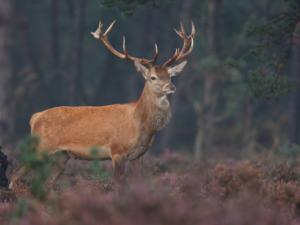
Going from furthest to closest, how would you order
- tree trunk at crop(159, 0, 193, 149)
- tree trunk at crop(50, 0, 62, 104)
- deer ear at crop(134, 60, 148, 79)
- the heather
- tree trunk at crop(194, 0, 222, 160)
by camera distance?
tree trunk at crop(50, 0, 62, 104) < tree trunk at crop(159, 0, 193, 149) < tree trunk at crop(194, 0, 222, 160) < deer ear at crop(134, 60, 148, 79) < the heather

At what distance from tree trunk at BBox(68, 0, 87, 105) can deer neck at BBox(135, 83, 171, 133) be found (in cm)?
1852

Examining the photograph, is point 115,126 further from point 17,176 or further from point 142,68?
point 17,176

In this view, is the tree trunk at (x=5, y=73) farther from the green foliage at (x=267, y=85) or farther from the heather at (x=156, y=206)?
the heather at (x=156, y=206)

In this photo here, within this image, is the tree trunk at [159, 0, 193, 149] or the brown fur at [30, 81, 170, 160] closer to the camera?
the brown fur at [30, 81, 170, 160]

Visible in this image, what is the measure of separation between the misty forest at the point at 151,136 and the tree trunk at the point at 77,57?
47 millimetres

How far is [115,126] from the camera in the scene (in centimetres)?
1327

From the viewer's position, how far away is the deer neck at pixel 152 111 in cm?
1329

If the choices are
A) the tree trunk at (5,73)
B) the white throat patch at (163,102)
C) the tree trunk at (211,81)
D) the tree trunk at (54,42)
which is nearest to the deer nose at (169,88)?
the white throat patch at (163,102)

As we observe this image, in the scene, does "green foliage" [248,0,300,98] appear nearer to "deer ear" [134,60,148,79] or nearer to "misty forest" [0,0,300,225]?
"misty forest" [0,0,300,225]

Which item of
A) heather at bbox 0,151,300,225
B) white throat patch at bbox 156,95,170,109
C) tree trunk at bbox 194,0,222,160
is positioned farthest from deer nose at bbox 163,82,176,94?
tree trunk at bbox 194,0,222,160

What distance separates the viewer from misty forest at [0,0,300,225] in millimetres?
8734

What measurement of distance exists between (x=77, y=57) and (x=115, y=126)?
65.1 ft

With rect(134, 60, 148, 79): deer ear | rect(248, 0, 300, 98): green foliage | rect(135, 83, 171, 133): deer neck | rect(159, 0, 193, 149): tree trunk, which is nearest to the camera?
rect(135, 83, 171, 133): deer neck

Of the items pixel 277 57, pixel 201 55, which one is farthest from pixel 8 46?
pixel 201 55
